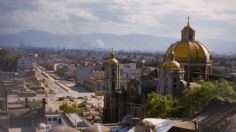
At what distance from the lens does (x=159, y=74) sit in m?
23.6

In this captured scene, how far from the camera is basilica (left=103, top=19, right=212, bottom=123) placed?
2348cm

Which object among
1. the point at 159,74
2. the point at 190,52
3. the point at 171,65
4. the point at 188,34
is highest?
the point at 188,34

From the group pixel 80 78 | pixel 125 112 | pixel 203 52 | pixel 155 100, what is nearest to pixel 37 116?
pixel 155 100

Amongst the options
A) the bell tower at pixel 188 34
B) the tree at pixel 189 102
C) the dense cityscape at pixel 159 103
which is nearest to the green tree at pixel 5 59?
the dense cityscape at pixel 159 103

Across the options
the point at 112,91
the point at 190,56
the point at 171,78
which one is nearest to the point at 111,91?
the point at 112,91

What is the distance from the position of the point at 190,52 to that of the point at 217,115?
15.3m

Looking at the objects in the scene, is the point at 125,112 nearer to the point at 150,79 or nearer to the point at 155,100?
the point at 150,79

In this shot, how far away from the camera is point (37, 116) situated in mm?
17938

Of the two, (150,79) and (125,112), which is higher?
(150,79)

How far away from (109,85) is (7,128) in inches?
436

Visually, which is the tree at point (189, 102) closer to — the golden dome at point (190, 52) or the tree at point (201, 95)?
the tree at point (201, 95)

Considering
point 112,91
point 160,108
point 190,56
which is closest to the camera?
point 160,108

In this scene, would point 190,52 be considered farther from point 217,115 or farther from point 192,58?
point 217,115

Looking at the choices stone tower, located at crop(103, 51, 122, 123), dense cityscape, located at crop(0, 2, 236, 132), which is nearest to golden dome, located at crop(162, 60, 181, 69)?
dense cityscape, located at crop(0, 2, 236, 132)
